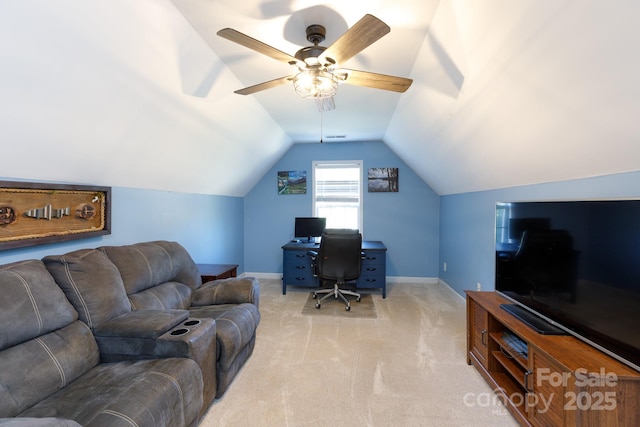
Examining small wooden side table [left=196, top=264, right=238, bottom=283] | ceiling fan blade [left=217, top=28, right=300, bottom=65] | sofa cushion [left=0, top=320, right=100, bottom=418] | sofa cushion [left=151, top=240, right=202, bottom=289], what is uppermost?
ceiling fan blade [left=217, top=28, right=300, bottom=65]

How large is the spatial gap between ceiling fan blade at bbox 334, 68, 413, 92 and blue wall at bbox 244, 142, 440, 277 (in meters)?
2.98

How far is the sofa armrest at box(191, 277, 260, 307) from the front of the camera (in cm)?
244

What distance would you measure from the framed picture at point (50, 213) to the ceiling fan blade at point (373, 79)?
205 centimetres

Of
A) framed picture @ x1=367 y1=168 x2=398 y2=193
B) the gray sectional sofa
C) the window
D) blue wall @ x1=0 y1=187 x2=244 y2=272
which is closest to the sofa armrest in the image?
the gray sectional sofa

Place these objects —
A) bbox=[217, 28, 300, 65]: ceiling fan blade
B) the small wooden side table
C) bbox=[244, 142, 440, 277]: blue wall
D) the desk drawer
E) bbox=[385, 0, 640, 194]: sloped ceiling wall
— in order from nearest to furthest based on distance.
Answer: bbox=[385, 0, 640, 194]: sloped ceiling wall
bbox=[217, 28, 300, 65]: ceiling fan blade
the small wooden side table
the desk drawer
bbox=[244, 142, 440, 277]: blue wall

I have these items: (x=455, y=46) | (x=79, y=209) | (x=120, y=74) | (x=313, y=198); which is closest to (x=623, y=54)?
(x=455, y=46)

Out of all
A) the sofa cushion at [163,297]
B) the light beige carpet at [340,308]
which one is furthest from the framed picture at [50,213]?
the light beige carpet at [340,308]

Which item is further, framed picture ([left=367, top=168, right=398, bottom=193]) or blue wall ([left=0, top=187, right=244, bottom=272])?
framed picture ([left=367, top=168, right=398, bottom=193])

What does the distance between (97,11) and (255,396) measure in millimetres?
2434

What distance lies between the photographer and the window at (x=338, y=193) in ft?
16.1

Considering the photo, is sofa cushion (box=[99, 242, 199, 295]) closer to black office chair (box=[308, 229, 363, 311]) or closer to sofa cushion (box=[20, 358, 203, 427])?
sofa cushion (box=[20, 358, 203, 427])

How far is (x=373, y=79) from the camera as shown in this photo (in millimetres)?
1826

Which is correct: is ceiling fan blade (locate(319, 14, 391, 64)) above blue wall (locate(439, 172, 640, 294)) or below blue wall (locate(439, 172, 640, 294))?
above

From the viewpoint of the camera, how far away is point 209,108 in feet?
8.12
